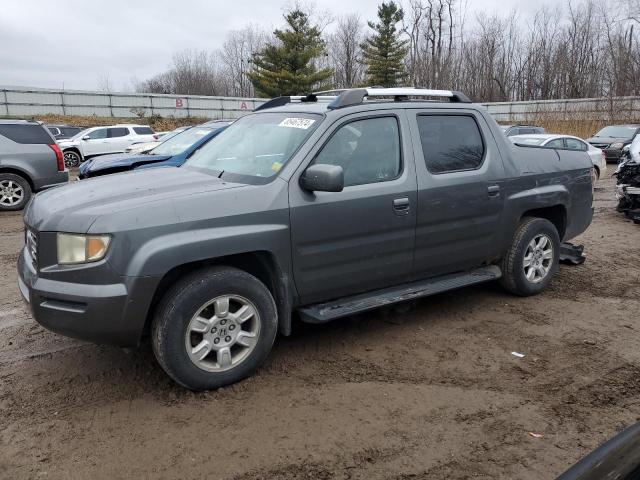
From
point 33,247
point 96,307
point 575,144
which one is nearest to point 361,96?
point 96,307

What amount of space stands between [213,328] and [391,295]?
1479mm

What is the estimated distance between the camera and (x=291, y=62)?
43031mm

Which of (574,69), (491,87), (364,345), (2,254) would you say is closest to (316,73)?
(491,87)

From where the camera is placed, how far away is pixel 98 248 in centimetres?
311

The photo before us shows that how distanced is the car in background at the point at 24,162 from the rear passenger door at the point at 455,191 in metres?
9.26

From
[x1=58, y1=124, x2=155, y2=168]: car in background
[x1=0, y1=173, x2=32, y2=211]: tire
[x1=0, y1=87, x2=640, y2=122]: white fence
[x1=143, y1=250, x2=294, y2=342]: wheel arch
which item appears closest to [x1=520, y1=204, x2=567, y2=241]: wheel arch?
[x1=143, y1=250, x2=294, y2=342]: wheel arch

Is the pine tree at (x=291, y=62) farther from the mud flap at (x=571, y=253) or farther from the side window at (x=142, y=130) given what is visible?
the mud flap at (x=571, y=253)

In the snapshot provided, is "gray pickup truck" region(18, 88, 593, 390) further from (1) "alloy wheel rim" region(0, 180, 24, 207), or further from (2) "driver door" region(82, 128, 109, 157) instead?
(2) "driver door" region(82, 128, 109, 157)

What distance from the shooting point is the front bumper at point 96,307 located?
122 inches

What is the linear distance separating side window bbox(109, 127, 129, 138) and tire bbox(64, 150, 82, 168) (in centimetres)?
158

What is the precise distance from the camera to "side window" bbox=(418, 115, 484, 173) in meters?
4.45

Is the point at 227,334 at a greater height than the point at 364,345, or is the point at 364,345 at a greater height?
the point at 227,334

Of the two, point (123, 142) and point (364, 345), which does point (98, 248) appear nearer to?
point (364, 345)

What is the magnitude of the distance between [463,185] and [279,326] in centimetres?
197
